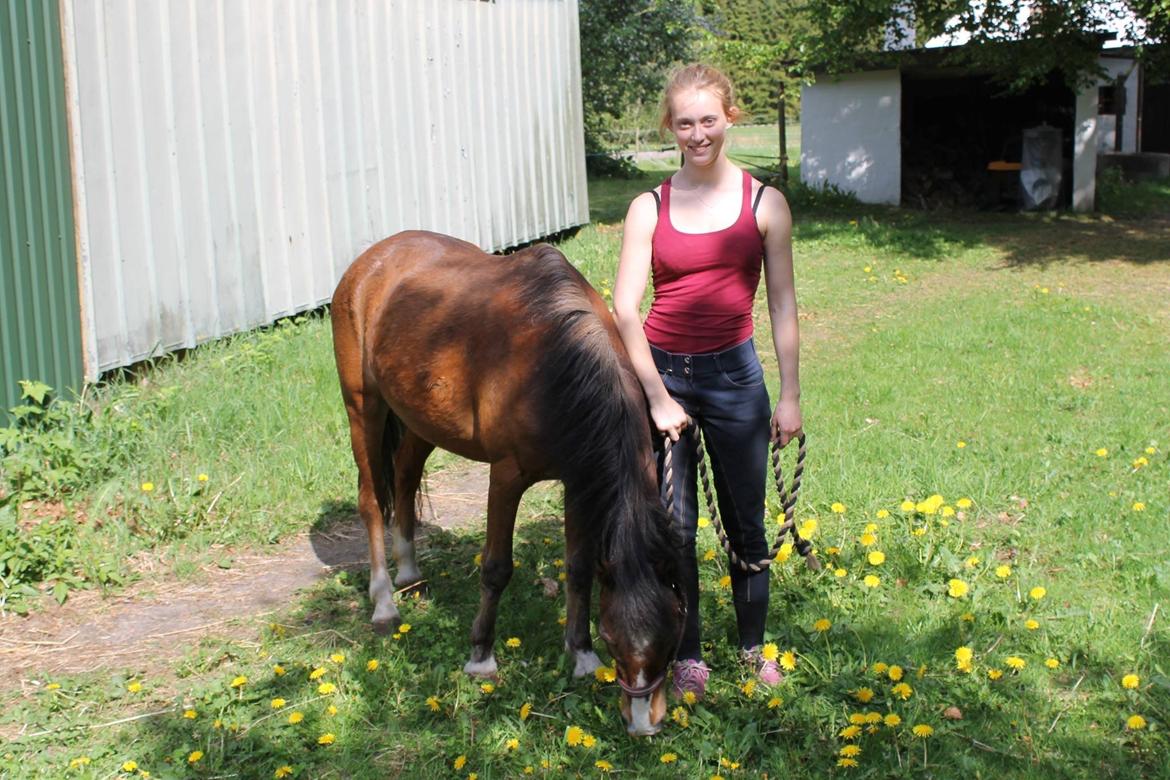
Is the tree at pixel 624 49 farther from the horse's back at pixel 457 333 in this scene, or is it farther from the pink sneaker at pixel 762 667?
the pink sneaker at pixel 762 667

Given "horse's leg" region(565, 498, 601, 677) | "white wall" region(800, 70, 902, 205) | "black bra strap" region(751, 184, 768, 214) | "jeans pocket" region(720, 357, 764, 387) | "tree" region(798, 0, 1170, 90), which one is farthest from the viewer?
"white wall" region(800, 70, 902, 205)

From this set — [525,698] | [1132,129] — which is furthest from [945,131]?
[525,698]

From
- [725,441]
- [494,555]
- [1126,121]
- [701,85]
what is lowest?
[494,555]

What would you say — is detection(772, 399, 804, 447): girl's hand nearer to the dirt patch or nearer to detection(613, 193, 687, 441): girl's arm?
detection(613, 193, 687, 441): girl's arm

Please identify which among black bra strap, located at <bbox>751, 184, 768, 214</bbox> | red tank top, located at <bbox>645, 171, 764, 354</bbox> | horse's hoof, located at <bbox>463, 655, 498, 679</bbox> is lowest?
horse's hoof, located at <bbox>463, 655, 498, 679</bbox>

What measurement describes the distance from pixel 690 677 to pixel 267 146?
19.9 feet

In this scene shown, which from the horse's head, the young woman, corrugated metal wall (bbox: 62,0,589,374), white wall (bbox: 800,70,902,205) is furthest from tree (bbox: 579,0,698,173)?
the horse's head

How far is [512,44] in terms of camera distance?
12859mm

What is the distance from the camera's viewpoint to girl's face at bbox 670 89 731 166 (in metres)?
3.37

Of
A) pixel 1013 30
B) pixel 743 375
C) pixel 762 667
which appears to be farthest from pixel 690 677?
pixel 1013 30

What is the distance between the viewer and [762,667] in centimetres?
389

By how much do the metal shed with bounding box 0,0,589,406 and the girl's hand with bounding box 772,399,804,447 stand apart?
14.0ft

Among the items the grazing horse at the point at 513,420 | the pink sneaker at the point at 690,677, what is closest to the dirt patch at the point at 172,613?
the grazing horse at the point at 513,420

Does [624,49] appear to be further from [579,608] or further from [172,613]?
[579,608]
